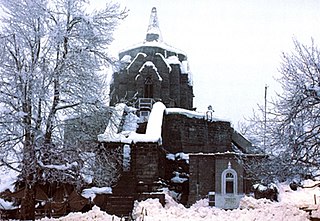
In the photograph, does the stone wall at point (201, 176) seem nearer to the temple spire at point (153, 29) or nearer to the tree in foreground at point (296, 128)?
the tree in foreground at point (296, 128)

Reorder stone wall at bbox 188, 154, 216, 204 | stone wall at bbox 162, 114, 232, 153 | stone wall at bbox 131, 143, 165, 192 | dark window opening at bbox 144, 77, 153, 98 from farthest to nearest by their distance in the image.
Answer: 1. dark window opening at bbox 144, 77, 153, 98
2. stone wall at bbox 162, 114, 232, 153
3. stone wall at bbox 188, 154, 216, 204
4. stone wall at bbox 131, 143, 165, 192

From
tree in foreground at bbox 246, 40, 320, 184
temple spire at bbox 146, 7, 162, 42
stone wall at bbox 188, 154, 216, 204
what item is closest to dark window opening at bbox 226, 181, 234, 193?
stone wall at bbox 188, 154, 216, 204

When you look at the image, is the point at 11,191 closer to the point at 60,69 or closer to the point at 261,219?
the point at 60,69

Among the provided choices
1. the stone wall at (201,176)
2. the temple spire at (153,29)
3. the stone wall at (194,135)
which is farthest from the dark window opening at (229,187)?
the temple spire at (153,29)

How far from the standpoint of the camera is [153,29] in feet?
116

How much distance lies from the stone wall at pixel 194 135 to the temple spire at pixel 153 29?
11.5 m

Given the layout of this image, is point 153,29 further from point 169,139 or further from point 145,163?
point 145,163

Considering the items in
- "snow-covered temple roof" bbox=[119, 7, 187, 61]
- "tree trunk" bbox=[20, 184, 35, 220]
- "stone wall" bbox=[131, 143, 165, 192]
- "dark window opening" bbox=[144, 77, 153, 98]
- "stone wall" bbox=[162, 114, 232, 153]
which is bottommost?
"tree trunk" bbox=[20, 184, 35, 220]

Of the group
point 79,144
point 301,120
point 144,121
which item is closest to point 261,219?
point 301,120

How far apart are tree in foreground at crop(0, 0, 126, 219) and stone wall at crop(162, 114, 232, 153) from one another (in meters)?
13.8

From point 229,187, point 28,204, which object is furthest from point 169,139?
point 28,204

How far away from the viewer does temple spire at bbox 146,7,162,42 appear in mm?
35094

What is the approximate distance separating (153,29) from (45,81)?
26361mm

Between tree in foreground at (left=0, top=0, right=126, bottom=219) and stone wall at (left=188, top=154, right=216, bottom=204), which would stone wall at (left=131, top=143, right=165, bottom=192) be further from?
tree in foreground at (left=0, top=0, right=126, bottom=219)
